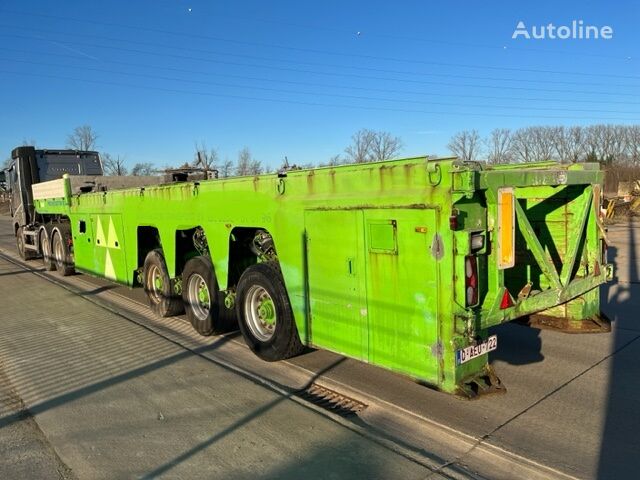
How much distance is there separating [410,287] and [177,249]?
4090 millimetres

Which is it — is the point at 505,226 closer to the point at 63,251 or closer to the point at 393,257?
the point at 393,257

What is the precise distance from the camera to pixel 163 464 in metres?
3.59

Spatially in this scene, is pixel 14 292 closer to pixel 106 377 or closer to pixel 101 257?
pixel 101 257

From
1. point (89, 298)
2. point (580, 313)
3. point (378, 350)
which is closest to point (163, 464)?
point (378, 350)

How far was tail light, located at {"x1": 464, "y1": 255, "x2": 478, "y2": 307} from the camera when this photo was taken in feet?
12.5

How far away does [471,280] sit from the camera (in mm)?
Answer: 3830

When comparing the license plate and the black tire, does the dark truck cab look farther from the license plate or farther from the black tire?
the license plate

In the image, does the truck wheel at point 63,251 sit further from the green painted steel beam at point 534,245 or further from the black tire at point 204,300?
the green painted steel beam at point 534,245

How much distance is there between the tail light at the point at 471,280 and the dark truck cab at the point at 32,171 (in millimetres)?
13648

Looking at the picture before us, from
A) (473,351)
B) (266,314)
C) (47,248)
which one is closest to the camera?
(473,351)

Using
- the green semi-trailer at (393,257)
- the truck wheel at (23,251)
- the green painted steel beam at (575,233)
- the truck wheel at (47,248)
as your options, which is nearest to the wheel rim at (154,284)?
the green semi-trailer at (393,257)

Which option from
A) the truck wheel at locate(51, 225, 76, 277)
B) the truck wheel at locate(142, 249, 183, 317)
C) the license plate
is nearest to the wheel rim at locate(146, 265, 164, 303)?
the truck wheel at locate(142, 249, 183, 317)

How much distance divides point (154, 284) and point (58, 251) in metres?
5.92

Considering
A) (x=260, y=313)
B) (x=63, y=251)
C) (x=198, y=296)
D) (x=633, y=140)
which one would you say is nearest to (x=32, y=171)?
(x=63, y=251)
